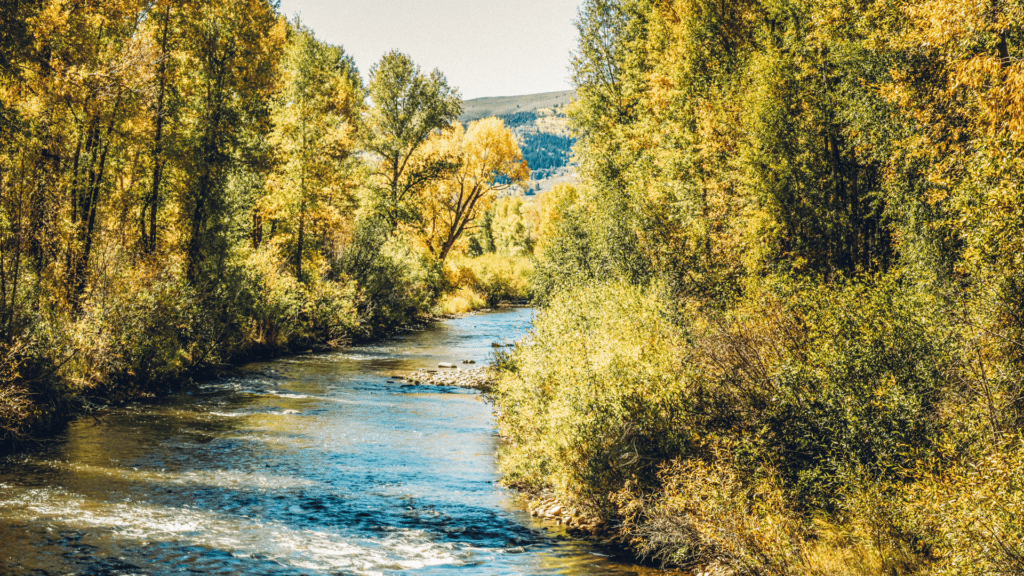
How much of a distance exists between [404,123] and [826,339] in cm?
3781

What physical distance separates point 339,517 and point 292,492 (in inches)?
56.8

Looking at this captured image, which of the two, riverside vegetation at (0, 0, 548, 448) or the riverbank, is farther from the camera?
riverside vegetation at (0, 0, 548, 448)

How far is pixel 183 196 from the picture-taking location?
2273cm

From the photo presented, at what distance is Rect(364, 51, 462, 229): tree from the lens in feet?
140

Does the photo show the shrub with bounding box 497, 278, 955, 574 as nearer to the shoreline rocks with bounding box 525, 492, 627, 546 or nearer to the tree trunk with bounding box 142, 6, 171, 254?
the shoreline rocks with bounding box 525, 492, 627, 546

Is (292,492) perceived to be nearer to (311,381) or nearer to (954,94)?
(311,381)

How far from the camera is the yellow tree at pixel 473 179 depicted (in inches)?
1908

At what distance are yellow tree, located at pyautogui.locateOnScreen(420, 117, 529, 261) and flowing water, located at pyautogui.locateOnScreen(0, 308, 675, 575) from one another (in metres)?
31.5

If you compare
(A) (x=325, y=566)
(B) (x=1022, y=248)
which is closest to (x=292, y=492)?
(A) (x=325, y=566)

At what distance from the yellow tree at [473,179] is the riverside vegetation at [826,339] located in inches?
1208

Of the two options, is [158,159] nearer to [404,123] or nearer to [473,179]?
[404,123]

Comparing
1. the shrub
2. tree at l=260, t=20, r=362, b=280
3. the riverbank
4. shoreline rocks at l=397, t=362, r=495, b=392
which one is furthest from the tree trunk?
the shrub

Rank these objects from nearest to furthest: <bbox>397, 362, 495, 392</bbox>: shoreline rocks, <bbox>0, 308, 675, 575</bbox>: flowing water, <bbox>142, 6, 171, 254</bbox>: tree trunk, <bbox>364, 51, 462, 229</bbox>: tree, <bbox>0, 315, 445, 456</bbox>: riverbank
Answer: <bbox>0, 308, 675, 575</bbox>: flowing water, <bbox>0, 315, 445, 456</bbox>: riverbank, <bbox>142, 6, 171, 254</bbox>: tree trunk, <bbox>397, 362, 495, 392</bbox>: shoreline rocks, <bbox>364, 51, 462, 229</bbox>: tree

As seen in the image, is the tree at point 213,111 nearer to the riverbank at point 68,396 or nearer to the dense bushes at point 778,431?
the riverbank at point 68,396
